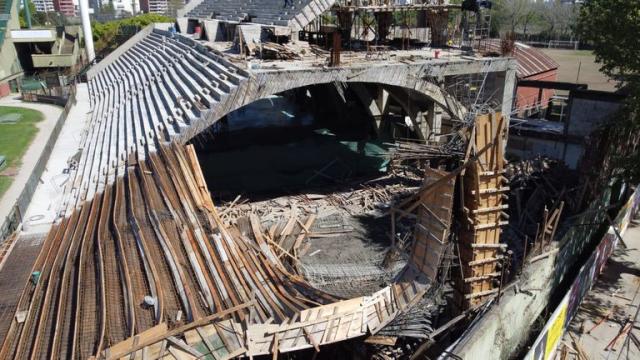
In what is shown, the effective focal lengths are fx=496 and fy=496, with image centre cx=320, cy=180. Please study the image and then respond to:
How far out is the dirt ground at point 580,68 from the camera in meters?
40.5

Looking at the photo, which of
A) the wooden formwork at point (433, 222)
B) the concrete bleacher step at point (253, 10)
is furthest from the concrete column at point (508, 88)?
the wooden formwork at point (433, 222)

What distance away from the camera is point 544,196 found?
1566 centimetres

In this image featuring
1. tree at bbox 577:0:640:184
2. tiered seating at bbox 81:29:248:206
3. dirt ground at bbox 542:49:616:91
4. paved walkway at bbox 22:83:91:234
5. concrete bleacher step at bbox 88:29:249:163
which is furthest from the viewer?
dirt ground at bbox 542:49:616:91

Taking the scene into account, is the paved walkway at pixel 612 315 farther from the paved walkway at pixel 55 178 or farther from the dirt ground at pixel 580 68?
the dirt ground at pixel 580 68

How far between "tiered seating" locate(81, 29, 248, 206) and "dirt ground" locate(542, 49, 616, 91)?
28.4 m

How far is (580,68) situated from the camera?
4891cm

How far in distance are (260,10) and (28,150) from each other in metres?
14.0

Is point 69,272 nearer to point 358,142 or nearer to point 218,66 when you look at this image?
point 218,66

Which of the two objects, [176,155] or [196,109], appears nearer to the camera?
[176,155]

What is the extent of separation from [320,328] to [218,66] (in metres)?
12.3

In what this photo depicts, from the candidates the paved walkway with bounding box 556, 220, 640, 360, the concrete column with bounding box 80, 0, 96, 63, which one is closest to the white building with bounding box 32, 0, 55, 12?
the concrete column with bounding box 80, 0, 96, 63

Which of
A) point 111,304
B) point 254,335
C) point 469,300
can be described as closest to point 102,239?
point 111,304

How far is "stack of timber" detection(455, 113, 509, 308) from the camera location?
8.83 metres

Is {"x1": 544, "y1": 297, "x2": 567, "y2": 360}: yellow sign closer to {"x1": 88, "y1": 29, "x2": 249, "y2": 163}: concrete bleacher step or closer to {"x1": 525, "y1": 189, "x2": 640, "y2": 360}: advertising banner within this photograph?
{"x1": 525, "y1": 189, "x2": 640, "y2": 360}: advertising banner
